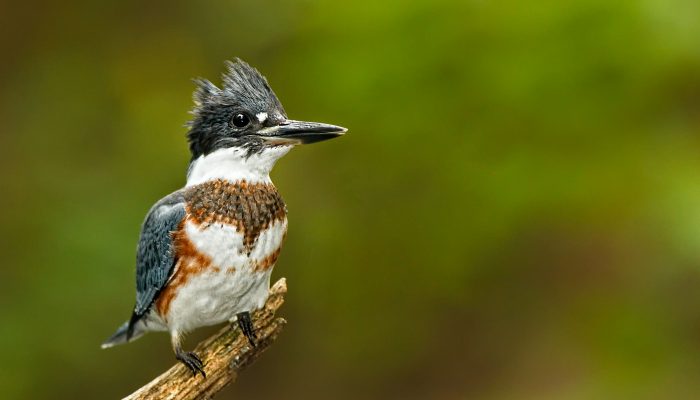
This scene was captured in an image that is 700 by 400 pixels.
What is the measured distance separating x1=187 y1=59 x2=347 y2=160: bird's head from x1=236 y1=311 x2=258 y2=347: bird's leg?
0.63 meters

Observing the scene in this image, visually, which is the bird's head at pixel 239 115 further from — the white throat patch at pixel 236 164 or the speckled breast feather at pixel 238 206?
the speckled breast feather at pixel 238 206

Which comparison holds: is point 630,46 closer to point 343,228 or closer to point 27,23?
point 343,228

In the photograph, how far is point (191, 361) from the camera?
331 centimetres

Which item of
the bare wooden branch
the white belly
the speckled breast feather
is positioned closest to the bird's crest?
the speckled breast feather

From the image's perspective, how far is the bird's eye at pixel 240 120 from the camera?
11.2 feet

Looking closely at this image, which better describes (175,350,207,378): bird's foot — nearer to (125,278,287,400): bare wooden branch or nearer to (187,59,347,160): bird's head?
(125,278,287,400): bare wooden branch

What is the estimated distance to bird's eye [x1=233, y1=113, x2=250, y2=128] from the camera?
343 cm

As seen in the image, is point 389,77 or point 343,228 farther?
point 343,228

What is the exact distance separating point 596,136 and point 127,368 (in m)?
3.67

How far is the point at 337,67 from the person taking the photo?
6039 mm

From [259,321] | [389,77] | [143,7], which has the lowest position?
[259,321]

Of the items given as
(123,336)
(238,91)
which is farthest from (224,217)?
(123,336)

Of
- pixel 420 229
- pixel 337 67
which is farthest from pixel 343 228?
pixel 337 67

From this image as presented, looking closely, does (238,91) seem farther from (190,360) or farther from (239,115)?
(190,360)
